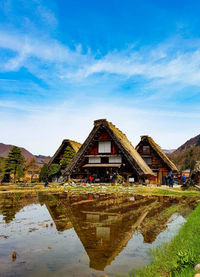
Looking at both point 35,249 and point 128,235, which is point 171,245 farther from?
point 35,249

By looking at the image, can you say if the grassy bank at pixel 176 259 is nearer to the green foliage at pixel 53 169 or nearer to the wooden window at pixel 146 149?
the wooden window at pixel 146 149

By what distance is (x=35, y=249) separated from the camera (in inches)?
207

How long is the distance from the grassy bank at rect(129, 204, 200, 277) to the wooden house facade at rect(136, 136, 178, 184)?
89.1 ft

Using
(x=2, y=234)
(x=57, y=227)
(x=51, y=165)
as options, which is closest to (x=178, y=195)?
(x=57, y=227)

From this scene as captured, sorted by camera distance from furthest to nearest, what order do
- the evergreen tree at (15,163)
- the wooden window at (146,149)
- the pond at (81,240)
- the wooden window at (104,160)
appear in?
the wooden window at (146,149), the evergreen tree at (15,163), the wooden window at (104,160), the pond at (81,240)

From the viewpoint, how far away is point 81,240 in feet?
19.6

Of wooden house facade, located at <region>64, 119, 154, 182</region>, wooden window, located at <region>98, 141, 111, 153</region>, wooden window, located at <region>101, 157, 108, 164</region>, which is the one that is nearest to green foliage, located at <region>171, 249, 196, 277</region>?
wooden house facade, located at <region>64, 119, 154, 182</region>

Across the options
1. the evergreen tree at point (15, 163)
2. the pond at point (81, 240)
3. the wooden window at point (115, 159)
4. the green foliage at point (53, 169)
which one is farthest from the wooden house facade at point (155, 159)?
the pond at point (81, 240)

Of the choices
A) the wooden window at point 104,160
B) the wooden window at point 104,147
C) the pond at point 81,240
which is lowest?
the pond at point 81,240

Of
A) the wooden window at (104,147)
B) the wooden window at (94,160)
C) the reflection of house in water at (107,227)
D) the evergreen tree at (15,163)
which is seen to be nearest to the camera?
the reflection of house in water at (107,227)

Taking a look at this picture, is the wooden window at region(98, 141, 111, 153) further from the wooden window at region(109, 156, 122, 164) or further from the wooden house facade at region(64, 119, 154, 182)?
the wooden window at region(109, 156, 122, 164)

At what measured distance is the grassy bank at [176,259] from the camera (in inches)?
153

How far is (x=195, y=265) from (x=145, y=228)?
3445 millimetres

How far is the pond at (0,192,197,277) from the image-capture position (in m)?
4.29
